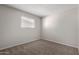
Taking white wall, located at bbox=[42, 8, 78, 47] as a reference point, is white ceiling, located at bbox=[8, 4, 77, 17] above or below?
above

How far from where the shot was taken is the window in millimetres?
2074

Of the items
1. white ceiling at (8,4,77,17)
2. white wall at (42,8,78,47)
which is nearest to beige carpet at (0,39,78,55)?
white wall at (42,8,78,47)

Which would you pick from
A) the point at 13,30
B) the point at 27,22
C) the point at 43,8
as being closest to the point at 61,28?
the point at 43,8

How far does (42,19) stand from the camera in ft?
6.81

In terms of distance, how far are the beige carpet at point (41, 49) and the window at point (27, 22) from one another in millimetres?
496

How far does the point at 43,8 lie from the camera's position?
6.61 ft

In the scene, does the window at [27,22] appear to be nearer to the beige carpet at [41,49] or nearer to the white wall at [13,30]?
the white wall at [13,30]

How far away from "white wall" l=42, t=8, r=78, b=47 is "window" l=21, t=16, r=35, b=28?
349 mm

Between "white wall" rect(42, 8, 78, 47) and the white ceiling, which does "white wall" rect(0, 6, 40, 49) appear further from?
"white wall" rect(42, 8, 78, 47)

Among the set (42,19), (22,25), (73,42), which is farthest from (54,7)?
(73,42)

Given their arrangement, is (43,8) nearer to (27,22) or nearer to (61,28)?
(27,22)

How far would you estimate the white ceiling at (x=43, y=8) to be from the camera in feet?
6.42

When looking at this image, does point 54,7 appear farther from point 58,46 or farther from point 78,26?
point 58,46

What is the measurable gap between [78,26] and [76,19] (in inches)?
10.8
